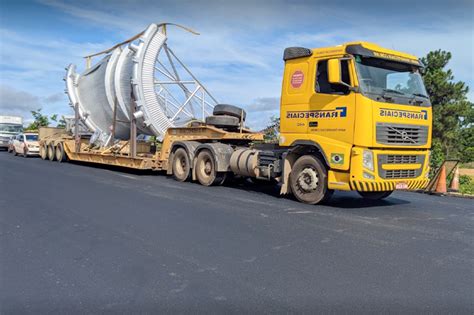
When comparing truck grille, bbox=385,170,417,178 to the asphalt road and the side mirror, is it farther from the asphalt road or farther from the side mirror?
the side mirror

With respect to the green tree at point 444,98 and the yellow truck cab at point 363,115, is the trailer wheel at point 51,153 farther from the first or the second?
the green tree at point 444,98

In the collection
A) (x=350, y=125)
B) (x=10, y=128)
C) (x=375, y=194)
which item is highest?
(x=10, y=128)

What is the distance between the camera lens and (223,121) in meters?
12.3

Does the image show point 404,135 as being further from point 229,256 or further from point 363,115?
point 229,256

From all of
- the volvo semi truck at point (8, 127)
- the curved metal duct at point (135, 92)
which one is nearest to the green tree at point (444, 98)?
the curved metal duct at point (135, 92)

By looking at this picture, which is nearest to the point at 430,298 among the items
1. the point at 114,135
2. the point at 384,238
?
the point at 384,238

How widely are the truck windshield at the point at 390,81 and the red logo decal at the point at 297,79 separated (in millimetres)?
1253

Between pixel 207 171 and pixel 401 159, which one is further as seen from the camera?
pixel 207 171

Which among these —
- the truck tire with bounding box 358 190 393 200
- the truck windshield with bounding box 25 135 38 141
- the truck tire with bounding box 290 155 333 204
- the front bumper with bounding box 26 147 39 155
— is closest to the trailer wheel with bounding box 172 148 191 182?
the truck tire with bounding box 290 155 333 204

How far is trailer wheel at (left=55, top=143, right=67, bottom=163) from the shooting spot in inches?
770

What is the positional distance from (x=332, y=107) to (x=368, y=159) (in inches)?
47.1

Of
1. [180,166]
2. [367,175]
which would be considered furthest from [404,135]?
[180,166]

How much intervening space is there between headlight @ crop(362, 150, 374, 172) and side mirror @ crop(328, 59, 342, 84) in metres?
1.36

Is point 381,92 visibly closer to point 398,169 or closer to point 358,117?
point 358,117
